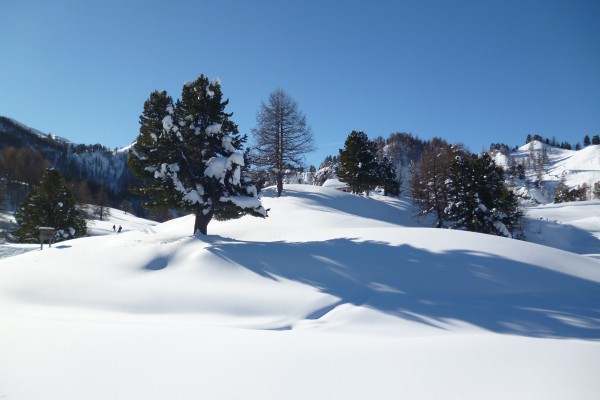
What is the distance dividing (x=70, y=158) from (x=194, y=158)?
604 ft

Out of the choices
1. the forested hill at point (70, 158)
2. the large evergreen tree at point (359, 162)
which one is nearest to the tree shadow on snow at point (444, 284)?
the large evergreen tree at point (359, 162)

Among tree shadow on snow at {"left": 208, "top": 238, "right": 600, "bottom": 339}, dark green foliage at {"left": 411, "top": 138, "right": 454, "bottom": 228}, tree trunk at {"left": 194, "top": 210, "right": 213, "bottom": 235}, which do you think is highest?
dark green foliage at {"left": 411, "top": 138, "right": 454, "bottom": 228}

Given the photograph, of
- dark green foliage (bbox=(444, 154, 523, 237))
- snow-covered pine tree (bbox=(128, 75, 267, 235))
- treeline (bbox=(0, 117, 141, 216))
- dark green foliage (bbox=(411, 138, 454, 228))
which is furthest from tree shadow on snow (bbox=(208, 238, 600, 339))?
treeline (bbox=(0, 117, 141, 216))

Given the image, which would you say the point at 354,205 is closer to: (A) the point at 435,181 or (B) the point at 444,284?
(A) the point at 435,181

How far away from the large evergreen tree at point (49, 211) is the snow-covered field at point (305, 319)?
13396mm

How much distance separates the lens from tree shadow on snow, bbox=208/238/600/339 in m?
6.99

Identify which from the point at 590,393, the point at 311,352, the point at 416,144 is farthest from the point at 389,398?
the point at 416,144

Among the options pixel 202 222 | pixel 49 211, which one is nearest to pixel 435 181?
pixel 202 222

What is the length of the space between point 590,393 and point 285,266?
313 inches

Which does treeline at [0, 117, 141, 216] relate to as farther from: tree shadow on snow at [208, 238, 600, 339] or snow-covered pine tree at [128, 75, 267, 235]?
tree shadow on snow at [208, 238, 600, 339]

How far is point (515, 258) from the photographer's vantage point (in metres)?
9.84

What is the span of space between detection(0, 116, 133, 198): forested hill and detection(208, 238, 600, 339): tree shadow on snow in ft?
302

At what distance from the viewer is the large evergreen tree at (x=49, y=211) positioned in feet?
78.7

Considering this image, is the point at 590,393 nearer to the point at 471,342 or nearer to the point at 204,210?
the point at 471,342
